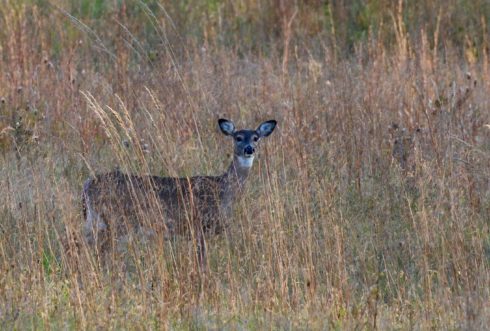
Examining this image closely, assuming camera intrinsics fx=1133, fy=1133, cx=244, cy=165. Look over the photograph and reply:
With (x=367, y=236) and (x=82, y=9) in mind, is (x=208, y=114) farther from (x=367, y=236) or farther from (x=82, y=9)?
(x=82, y=9)

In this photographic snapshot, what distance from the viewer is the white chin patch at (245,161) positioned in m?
7.28

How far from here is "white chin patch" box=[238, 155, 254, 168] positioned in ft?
23.9

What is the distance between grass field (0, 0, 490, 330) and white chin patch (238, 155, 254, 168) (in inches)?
5.9

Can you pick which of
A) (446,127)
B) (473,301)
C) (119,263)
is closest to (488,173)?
(446,127)

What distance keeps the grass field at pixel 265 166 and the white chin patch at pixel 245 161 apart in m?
0.15

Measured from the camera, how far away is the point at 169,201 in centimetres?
689

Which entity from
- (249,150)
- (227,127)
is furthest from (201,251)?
(227,127)

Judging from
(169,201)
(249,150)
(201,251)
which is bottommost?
(201,251)

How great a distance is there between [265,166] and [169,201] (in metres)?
0.76

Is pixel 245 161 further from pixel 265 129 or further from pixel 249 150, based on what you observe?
pixel 265 129

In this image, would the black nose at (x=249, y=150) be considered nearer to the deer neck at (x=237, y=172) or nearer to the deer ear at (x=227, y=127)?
the deer neck at (x=237, y=172)

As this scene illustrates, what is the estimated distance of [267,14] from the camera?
12.7 metres

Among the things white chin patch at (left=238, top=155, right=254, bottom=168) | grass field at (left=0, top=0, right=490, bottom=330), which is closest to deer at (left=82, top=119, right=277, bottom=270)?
white chin patch at (left=238, top=155, right=254, bottom=168)

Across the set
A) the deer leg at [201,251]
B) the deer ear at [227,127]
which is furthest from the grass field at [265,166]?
the deer ear at [227,127]
